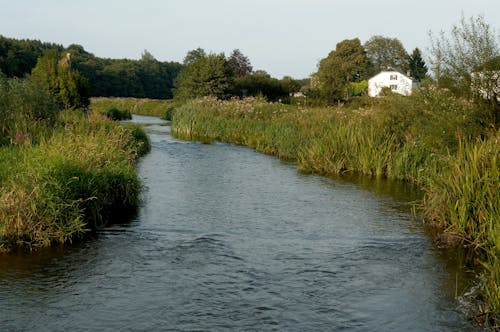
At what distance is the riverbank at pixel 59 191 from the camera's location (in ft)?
34.4

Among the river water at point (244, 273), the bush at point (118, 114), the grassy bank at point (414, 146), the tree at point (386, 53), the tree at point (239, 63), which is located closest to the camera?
the river water at point (244, 273)

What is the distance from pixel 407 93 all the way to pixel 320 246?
1106 cm

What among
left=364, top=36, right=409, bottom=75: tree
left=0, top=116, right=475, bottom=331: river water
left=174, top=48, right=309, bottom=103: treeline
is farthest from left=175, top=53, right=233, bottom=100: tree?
left=364, top=36, right=409, bottom=75: tree

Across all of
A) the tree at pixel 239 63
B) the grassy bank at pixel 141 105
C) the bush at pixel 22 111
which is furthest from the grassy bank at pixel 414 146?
the tree at pixel 239 63

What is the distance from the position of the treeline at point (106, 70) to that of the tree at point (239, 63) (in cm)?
1709

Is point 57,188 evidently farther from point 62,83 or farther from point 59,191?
point 62,83

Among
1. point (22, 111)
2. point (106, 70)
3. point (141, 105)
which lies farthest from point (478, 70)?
point (106, 70)

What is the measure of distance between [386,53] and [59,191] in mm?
108907

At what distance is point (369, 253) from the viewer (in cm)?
1088

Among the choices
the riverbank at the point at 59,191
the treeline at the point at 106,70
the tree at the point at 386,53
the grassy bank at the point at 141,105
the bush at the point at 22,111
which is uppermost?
the tree at the point at 386,53

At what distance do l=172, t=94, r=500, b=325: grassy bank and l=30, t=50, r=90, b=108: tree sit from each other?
7.32 meters

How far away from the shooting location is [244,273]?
31.5 feet

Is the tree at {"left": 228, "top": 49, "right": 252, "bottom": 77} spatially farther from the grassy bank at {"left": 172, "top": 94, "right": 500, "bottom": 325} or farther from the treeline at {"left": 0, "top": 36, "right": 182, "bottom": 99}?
the grassy bank at {"left": 172, "top": 94, "right": 500, "bottom": 325}

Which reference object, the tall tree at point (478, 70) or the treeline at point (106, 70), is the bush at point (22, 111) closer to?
the tall tree at point (478, 70)
